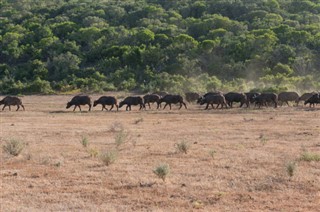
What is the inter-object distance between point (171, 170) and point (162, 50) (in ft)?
179

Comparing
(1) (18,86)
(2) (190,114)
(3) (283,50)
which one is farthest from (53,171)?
(3) (283,50)

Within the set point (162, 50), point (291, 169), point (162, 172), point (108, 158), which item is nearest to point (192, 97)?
point (108, 158)

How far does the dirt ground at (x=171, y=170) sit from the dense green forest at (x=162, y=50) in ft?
92.7

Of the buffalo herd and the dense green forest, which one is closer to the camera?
the buffalo herd

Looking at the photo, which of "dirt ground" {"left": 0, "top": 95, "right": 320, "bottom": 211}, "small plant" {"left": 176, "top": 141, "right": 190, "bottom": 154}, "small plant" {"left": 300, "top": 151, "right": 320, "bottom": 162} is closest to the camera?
"dirt ground" {"left": 0, "top": 95, "right": 320, "bottom": 211}

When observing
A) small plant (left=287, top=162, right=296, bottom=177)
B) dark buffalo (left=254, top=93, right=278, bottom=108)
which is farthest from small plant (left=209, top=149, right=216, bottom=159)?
dark buffalo (left=254, top=93, right=278, bottom=108)

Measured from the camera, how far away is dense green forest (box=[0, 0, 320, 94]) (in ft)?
189

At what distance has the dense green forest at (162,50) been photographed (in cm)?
5753

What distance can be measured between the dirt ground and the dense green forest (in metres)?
28.3

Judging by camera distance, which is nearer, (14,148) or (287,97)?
(14,148)

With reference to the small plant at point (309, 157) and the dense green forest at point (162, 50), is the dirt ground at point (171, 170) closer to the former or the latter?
the small plant at point (309, 157)

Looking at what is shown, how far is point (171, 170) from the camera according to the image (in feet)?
42.0

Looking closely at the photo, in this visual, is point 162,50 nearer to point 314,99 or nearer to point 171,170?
point 314,99

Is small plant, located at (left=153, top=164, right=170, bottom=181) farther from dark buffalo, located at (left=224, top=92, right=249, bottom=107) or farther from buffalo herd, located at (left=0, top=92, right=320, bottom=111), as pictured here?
dark buffalo, located at (left=224, top=92, right=249, bottom=107)
